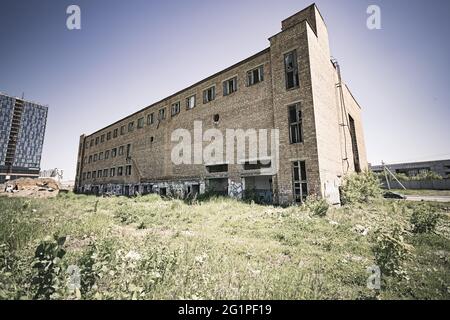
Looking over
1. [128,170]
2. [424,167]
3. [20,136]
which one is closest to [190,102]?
[128,170]

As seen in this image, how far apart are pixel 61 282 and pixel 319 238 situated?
5.96 metres

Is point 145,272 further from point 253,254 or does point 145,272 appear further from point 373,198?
point 373,198

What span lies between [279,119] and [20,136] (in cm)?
8909

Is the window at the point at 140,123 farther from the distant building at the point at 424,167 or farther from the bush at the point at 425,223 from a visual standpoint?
the distant building at the point at 424,167

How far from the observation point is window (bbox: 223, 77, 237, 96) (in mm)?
15289

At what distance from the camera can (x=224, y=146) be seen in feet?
48.8

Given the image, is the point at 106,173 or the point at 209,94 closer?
the point at 209,94

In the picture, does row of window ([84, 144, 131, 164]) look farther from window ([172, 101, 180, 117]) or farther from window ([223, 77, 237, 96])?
window ([223, 77, 237, 96])

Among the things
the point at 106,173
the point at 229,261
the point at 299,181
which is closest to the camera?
the point at 229,261

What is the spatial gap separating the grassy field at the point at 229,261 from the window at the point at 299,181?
3.32 m

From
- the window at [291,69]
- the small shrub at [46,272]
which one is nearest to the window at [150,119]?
the window at [291,69]

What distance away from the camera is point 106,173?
29.7 meters

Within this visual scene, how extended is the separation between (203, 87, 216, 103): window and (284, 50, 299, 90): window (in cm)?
650

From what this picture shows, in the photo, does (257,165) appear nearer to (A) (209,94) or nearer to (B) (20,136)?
(A) (209,94)
